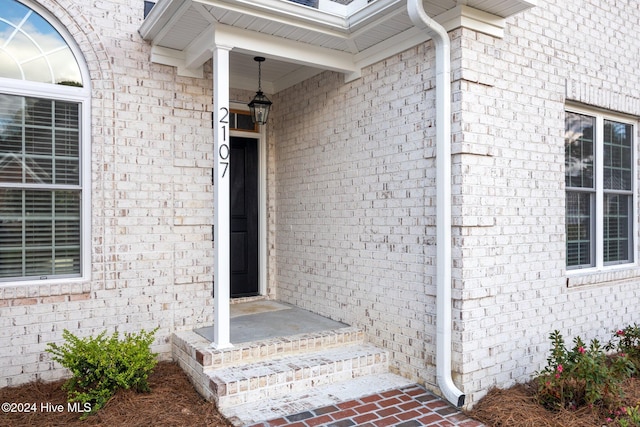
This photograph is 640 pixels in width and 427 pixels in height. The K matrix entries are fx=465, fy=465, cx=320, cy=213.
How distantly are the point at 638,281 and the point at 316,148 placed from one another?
12.9ft

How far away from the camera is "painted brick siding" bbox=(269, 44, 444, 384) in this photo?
3.93 metres

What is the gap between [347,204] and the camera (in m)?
4.81

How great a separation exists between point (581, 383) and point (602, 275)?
174cm

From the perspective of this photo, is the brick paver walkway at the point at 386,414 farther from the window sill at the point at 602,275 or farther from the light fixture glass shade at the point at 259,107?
the light fixture glass shade at the point at 259,107

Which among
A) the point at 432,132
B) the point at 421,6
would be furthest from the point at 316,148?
the point at 421,6

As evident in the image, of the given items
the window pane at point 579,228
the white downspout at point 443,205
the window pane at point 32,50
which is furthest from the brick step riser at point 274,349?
the window pane at point 32,50

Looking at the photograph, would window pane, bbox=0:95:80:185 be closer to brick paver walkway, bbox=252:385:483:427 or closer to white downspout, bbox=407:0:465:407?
brick paver walkway, bbox=252:385:483:427

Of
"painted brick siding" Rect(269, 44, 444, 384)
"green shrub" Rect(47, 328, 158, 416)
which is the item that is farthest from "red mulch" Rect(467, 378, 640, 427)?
"green shrub" Rect(47, 328, 158, 416)

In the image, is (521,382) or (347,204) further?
(347,204)

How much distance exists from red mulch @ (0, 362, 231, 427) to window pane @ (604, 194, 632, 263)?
4351 millimetres

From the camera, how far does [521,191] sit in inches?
157

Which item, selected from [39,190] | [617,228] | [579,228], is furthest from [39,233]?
[617,228]

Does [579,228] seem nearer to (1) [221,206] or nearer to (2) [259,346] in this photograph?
(2) [259,346]

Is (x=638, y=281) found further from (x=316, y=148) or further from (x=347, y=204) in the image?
(x=316, y=148)
